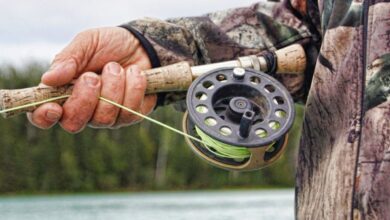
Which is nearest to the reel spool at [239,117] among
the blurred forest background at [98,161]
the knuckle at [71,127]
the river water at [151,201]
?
the knuckle at [71,127]

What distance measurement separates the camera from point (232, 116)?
189 centimetres

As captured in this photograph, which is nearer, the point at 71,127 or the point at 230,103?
the point at 230,103

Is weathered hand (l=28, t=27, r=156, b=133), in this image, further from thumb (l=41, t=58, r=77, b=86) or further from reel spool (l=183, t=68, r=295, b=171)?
reel spool (l=183, t=68, r=295, b=171)

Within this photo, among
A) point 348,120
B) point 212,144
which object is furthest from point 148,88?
point 348,120

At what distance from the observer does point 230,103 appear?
1.92m

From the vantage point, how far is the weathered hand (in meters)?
2.02

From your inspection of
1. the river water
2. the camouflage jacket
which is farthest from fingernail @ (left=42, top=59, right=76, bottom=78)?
the river water

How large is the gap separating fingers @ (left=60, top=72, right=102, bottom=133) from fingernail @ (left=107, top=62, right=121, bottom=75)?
0.14 ft

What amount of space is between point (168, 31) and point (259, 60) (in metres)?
0.29

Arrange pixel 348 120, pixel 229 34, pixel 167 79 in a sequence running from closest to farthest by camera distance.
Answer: pixel 348 120 → pixel 167 79 → pixel 229 34

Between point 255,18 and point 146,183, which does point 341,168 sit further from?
point 146,183

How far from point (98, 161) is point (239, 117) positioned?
41.5 metres

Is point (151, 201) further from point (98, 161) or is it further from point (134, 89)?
point (134, 89)

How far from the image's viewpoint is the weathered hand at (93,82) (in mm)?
2021
